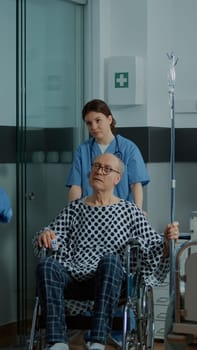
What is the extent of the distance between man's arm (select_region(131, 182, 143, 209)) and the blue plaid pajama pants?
0.78 meters

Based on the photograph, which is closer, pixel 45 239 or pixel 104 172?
pixel 45 239

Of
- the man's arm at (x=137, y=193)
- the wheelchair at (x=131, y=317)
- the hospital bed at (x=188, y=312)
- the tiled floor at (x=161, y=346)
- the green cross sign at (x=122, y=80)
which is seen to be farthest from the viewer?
the green cross sign at (x=122, y=80)

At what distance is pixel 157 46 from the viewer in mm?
5570

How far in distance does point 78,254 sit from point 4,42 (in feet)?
4.87

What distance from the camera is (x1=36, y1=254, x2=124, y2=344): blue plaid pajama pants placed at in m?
3.95

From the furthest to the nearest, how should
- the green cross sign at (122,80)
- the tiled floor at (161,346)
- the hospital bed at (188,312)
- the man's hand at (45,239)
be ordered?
1. the green cross sign at (122,80)
2. the tiled floor at (161,346)
3. the man's hand at (45,239)
4. the hospital bed at (188,312)

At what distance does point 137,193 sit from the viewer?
4859 millimetres

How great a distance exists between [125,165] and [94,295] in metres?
1.03

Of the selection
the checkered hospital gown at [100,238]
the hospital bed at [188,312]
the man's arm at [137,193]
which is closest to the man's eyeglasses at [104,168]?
the checkered hospital gown at [100,238]

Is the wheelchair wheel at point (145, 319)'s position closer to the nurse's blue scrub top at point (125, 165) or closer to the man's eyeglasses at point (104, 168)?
the man's eyeglasses at point (104, 168)

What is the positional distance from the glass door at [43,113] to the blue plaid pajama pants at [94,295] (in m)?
1.18

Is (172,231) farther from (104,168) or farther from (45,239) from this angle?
(45,239)

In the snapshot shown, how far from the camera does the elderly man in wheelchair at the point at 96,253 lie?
3977mm

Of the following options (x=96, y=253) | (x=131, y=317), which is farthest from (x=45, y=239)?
(x=131, y=317)
